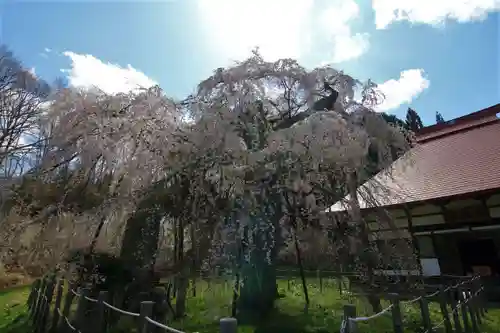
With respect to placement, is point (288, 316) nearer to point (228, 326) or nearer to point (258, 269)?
point (258, 269)

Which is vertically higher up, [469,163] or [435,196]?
[469,163]

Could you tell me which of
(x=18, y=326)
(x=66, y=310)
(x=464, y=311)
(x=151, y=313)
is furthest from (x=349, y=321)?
(x=18, y=326)

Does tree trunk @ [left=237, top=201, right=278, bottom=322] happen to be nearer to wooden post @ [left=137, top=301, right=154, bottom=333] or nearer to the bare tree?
wooden post @ [left=137, top=301, right=154, bottom=333]

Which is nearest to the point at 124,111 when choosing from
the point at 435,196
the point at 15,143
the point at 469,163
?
the point at 15,143

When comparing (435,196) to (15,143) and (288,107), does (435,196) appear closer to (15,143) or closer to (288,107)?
(288,107)

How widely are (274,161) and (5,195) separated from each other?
18.3 ft

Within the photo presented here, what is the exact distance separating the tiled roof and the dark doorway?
5.33ft

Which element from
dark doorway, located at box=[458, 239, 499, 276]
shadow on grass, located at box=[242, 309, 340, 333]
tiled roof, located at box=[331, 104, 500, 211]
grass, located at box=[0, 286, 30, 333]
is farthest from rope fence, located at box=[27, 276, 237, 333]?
dark doorway, located at box=[458, 239, 499, 276]

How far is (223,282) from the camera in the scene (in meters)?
4.53

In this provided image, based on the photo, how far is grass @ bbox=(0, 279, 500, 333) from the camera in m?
4.62

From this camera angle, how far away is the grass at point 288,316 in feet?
15.1

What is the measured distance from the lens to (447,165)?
885 cm

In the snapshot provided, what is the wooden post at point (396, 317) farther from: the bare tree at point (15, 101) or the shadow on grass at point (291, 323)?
the bare tree at point (15, 101)

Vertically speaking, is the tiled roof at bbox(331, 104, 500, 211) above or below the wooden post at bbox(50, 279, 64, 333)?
above
